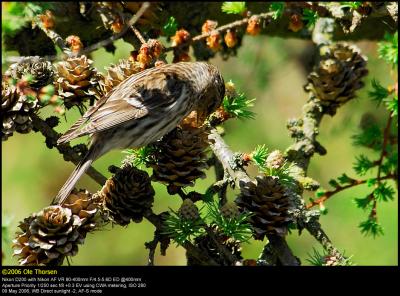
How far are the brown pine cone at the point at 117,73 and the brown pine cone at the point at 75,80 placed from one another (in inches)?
2.9

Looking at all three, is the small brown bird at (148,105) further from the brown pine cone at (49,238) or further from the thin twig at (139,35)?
the brown pine cone at (49,238)

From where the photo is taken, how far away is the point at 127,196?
232 cm

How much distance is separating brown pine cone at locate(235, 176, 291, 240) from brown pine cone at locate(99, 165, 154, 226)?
315 millimetres

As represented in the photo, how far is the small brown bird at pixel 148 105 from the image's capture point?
9.05 ft

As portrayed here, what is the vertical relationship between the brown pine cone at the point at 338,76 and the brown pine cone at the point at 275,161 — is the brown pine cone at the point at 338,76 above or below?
above

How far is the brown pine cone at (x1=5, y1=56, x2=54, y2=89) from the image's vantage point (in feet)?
Result: 7.94

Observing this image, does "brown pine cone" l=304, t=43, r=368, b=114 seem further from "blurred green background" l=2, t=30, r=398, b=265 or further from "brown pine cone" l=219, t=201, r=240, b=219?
"brown pine cone" l=219, t=201, r=240, b=219


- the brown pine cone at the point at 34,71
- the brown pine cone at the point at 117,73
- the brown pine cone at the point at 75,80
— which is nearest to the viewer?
the brown pine cone at the point at 34,71

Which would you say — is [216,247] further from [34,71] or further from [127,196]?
[34,71]

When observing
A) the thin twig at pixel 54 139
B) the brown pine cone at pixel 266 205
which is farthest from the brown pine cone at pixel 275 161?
the thin twig at pixel 54 139

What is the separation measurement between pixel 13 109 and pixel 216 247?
80cm

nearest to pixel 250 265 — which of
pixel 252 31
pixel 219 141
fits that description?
pixel 219 141
